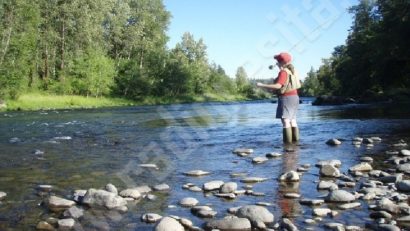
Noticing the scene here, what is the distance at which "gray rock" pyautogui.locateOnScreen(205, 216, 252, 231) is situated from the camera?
539 centimetres

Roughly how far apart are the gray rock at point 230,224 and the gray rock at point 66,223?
1781 millimetres

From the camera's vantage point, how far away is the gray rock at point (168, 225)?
5223 mm

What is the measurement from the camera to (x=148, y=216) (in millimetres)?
5871

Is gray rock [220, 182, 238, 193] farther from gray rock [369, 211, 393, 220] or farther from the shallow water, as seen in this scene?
gray rock [369, 211, 393, 220]

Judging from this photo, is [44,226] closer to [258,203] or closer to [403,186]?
[258,203]

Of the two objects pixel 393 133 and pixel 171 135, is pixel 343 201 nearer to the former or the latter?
pixel 393 133

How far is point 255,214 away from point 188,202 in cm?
127

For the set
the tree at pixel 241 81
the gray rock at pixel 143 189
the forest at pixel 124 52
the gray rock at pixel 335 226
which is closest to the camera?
the gray rock at pixel 335 226

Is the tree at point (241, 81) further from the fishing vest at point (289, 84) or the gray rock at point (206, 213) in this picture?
the gray rock at point (206, 213)

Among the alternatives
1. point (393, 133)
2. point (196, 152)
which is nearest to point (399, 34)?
point (393, 133)

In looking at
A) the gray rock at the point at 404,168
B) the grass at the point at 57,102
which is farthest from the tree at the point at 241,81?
the gray rock at the point at 404,168

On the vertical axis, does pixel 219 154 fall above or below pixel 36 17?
below

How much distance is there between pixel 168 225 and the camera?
5.26 meters

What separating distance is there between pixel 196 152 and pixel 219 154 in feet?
2.57
